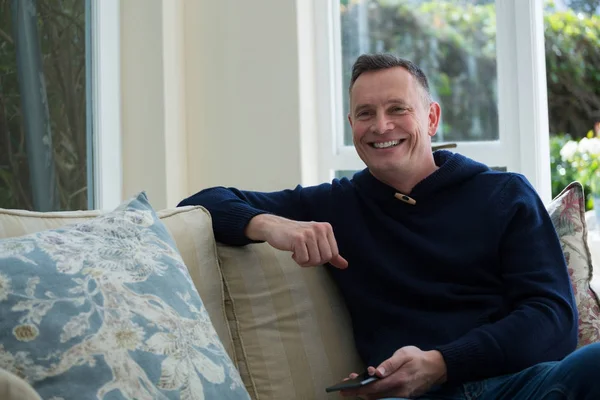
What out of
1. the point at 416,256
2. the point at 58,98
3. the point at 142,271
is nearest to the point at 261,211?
the point at 416,256

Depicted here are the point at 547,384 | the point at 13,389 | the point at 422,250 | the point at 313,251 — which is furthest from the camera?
the point at 422,250

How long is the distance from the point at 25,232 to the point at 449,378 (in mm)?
832

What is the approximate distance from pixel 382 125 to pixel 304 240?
39cm

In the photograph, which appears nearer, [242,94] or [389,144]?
[389,144]

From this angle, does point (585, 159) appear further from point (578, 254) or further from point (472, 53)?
point (578, 254)

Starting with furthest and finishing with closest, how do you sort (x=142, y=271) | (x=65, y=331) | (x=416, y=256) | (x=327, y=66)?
1. (x=327, y=66)
2. (x=416, y=256)
3. (x=142, y=271)
4. (x=65, y=331)

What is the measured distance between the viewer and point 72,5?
322cm

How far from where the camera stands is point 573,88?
11.2 ft

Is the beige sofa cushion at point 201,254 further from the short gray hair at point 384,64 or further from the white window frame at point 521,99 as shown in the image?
the white window frame at point 521,99

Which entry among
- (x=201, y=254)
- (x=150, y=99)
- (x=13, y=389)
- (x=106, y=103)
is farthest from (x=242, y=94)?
(x=13, y=389)

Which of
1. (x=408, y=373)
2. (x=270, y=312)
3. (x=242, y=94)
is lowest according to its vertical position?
(x=408, y=373)

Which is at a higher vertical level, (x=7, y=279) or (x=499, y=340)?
(x=7, y=279)

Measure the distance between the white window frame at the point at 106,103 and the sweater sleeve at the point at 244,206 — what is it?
1408 millimetres

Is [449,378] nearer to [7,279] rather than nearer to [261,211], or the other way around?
[261,211]
